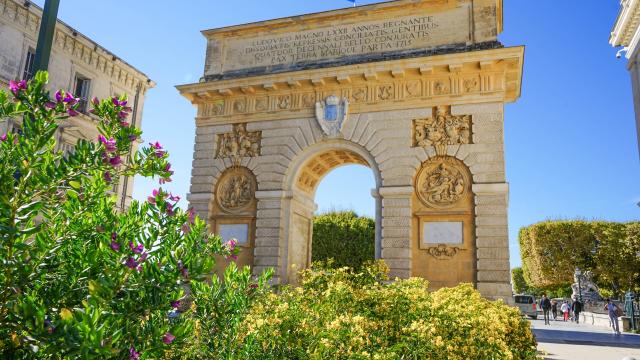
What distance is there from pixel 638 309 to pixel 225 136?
19635 mm

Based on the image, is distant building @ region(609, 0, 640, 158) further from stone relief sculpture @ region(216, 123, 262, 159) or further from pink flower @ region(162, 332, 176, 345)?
pink flower @ region(162, 332, 176, 345)

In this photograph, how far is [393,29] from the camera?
47.7ft

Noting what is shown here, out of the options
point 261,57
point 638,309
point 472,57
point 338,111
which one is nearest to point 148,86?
point 261,57

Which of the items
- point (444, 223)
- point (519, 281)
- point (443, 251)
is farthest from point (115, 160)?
point (519, 281)

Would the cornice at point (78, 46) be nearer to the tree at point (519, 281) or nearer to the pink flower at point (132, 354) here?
the pink flower at point (132, 354)

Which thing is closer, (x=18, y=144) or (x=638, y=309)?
(x=18, y=144)

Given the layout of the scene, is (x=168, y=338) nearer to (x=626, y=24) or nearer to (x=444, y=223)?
(x=444, y=223)

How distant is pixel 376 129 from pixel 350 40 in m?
3.10

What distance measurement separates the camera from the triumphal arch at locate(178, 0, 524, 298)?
12.8 meters

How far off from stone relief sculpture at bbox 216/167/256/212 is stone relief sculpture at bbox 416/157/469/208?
5204 mm

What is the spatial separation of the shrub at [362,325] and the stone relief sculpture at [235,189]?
29.7 ft

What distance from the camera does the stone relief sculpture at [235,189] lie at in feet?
49.3

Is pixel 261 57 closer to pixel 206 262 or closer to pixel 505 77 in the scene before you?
pixel 505 77

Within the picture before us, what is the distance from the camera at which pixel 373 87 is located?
46.5 feet
